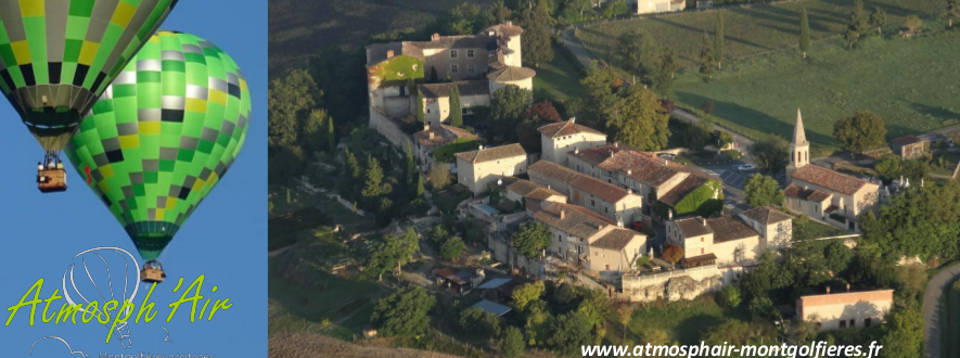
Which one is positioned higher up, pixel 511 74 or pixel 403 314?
pixel 511 74

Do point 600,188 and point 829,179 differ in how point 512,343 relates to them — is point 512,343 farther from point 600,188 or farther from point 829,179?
point 829,179

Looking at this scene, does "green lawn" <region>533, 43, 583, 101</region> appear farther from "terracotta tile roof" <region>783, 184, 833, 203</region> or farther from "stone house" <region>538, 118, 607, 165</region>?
"terracotta tile roof" <region>783, 184, 833, 203</region>

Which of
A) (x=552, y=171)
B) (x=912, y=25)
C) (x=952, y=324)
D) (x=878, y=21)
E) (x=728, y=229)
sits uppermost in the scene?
(x=878, y=21)

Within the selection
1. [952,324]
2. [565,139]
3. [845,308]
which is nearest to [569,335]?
[845,308]

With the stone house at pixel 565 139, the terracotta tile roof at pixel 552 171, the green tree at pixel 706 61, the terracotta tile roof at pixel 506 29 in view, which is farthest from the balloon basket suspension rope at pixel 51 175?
the green tree at pixel 706 61

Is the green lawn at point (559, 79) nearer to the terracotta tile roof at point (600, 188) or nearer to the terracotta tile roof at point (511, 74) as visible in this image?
the terracotta tile roof at point (511, 74)

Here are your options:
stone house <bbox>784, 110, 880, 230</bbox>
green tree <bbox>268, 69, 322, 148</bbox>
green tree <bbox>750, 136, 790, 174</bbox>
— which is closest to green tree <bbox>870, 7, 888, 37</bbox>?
green tree <bbox>750, 136, 790, 174</bbox>
